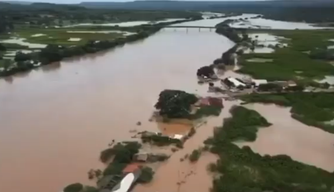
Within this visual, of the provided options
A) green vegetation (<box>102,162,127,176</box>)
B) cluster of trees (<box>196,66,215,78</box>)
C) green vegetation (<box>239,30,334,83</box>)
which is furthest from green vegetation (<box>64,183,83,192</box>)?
green vegetation (<box>239,30,334,83</box>)

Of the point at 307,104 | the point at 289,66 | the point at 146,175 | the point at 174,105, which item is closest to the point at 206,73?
the point at 289,66

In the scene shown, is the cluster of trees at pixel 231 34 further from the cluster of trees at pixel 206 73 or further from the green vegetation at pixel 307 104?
the green vegetation at pixel 307 104

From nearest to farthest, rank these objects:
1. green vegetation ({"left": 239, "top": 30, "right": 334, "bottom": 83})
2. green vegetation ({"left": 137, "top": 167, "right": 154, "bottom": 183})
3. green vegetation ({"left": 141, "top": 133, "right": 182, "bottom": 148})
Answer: green vegetation ({"left": 137, "top": 167, "right": 154, "bottom": 183}) → green vegetation ({"left": 141, "top": 133, "right": 182, "bottom": 148}) → green vegetation ({"left": 239, "top": 30, "right": 334, "bottom": 83})

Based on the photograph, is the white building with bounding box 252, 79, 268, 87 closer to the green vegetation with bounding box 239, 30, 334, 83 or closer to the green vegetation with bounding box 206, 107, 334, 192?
the green vegetation with bounding box 239, 30, 334, 83

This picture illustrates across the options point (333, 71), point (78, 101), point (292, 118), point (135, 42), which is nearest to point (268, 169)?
point (292, 118)

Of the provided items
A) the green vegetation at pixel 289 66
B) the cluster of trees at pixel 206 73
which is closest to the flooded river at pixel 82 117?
the cluster of trees at pixel 206 73

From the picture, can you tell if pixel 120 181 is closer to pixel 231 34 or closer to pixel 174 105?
pixel 174 105

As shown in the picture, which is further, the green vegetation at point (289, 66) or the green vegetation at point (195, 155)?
the green vegetation at point (289, 66)
